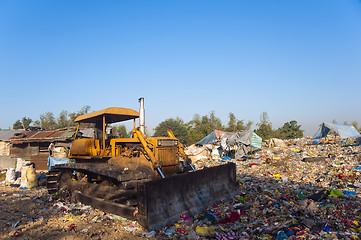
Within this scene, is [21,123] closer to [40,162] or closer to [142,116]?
[40,162]

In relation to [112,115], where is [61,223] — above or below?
below

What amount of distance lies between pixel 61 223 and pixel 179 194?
2.41 metres

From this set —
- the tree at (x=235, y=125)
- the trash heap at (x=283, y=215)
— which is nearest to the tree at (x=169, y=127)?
the tree at (x=235, y=125)

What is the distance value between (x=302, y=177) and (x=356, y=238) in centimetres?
631

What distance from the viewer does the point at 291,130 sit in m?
38.8

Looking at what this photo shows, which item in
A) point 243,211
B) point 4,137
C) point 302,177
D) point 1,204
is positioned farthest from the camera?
point 4,137

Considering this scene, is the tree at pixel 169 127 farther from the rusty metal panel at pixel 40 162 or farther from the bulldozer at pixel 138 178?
the bulldozer at pixel 138 178

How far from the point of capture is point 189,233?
420cm

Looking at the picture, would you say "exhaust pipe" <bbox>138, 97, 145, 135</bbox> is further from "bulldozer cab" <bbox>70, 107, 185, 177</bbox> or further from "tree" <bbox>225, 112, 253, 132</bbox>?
"tree" <bbox>225, 112, 253, 132</bbox>

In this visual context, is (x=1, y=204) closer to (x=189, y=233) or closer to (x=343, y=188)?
(x=189, y=233)

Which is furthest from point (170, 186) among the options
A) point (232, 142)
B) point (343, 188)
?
point (232, 142)

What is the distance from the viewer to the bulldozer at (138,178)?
4.57 meters

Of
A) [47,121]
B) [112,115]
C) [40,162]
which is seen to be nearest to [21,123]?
[47,121]

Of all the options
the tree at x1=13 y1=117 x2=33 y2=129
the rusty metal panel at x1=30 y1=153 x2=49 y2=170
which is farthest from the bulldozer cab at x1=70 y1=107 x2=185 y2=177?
the tree at x1=13 y1=117 x2=33 y2=129
